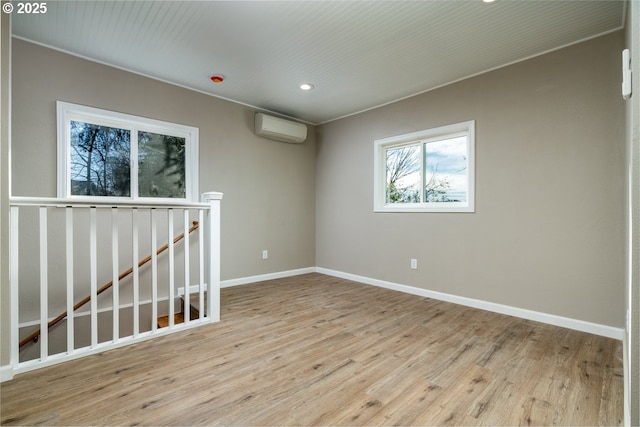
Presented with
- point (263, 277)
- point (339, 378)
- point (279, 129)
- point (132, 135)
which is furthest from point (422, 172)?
point (132, 135)

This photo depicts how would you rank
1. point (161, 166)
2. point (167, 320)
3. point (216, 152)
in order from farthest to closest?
point (216, 152), point (161, 166), point (167, 320)

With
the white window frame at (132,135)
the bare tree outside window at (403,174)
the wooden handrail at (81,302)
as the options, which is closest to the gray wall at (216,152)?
the white window frame at (132,135)

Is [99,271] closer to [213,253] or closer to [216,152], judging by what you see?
[213,253]

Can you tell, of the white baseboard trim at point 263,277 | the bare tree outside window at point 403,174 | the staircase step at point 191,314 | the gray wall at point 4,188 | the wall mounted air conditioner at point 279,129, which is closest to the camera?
the gray wall at point 4,188

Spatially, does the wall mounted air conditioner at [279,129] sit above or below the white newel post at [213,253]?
above

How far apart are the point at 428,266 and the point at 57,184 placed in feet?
13.1

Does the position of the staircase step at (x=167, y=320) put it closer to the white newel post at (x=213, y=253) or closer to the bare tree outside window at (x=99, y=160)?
the white newel post at (x=213, y=253)

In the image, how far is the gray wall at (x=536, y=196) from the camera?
2.51m

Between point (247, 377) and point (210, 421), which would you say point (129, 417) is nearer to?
point (210, 421)

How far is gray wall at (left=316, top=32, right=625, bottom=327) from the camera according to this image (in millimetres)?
2510

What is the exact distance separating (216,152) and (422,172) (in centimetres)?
269

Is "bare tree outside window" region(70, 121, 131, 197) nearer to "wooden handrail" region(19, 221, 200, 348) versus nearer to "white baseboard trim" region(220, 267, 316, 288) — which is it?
"wooden handrail" region(19, 221, 200, 348)

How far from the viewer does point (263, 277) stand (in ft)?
14.7

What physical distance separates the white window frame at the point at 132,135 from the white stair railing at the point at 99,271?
0.22 meters
